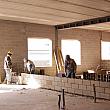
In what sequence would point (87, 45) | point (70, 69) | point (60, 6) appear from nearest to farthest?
point (70, 69) → point (60, 6) → point (87, 45)

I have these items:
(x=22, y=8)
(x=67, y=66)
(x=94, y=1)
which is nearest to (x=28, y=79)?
(x=67, y=66)

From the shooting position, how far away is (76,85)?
239 inches

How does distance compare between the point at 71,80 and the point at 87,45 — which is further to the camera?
the point at 87,45

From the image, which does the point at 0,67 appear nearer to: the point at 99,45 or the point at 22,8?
the point at 22,8

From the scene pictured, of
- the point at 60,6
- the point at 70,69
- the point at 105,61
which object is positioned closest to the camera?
the point at 70,69

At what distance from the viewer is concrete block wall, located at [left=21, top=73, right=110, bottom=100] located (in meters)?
5.44

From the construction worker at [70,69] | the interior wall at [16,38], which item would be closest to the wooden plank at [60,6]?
the construction worker at [70,69]

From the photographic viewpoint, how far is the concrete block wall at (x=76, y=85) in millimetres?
5443

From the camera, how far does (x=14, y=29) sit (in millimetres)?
9867

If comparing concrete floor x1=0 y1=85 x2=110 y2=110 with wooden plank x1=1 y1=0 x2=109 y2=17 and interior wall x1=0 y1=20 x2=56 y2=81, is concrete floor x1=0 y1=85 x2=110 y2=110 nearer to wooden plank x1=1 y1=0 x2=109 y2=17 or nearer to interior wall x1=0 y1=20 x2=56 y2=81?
wooden plank x1=1 y1=0 x2=109 y2=17

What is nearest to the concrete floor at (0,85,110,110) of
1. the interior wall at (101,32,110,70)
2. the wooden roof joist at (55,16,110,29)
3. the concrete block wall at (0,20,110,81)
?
the concrete block wall at (0,20,110,81)

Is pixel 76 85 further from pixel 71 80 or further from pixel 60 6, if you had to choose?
pixel 60 6

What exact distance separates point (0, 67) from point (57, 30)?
140 inches

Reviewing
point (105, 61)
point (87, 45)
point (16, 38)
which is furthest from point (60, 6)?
point (105, 61)
